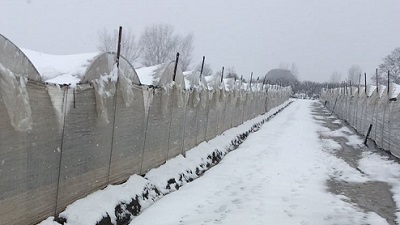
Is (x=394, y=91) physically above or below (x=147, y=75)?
above

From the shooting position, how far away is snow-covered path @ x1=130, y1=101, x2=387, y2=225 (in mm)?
6449

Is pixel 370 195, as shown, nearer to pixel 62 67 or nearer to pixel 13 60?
pixel 62 67

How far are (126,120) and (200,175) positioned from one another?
11.6ft

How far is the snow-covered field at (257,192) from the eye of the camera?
20.6 feet

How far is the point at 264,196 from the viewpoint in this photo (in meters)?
7.82

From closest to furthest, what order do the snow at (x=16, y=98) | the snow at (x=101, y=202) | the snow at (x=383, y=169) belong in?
the snow at (x=16, y=98), the snow at (x=101, y=202), the snow at (x=383, y=169)

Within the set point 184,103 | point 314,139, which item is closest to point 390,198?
point 184,103

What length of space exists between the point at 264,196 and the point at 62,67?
4379 millimetres

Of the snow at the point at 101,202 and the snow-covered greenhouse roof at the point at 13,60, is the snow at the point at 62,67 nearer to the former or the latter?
the snow-covered greenhouse roof at the point at 13,60

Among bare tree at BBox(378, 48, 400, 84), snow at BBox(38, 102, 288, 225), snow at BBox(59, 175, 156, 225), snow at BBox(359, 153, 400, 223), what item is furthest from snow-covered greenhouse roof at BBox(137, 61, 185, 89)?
bare tree at BBox(378, 48, 400, 84)

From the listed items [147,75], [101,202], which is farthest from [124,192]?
[147,75]

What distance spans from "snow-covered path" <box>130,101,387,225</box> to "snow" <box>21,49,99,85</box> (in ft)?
7.59

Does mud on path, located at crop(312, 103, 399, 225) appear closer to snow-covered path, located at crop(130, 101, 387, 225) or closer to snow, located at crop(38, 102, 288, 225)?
snow-covered path, located at crop(130, 101, 387, 225)

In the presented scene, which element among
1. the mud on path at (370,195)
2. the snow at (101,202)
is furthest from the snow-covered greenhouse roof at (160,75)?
the mud on path at (370,195)
